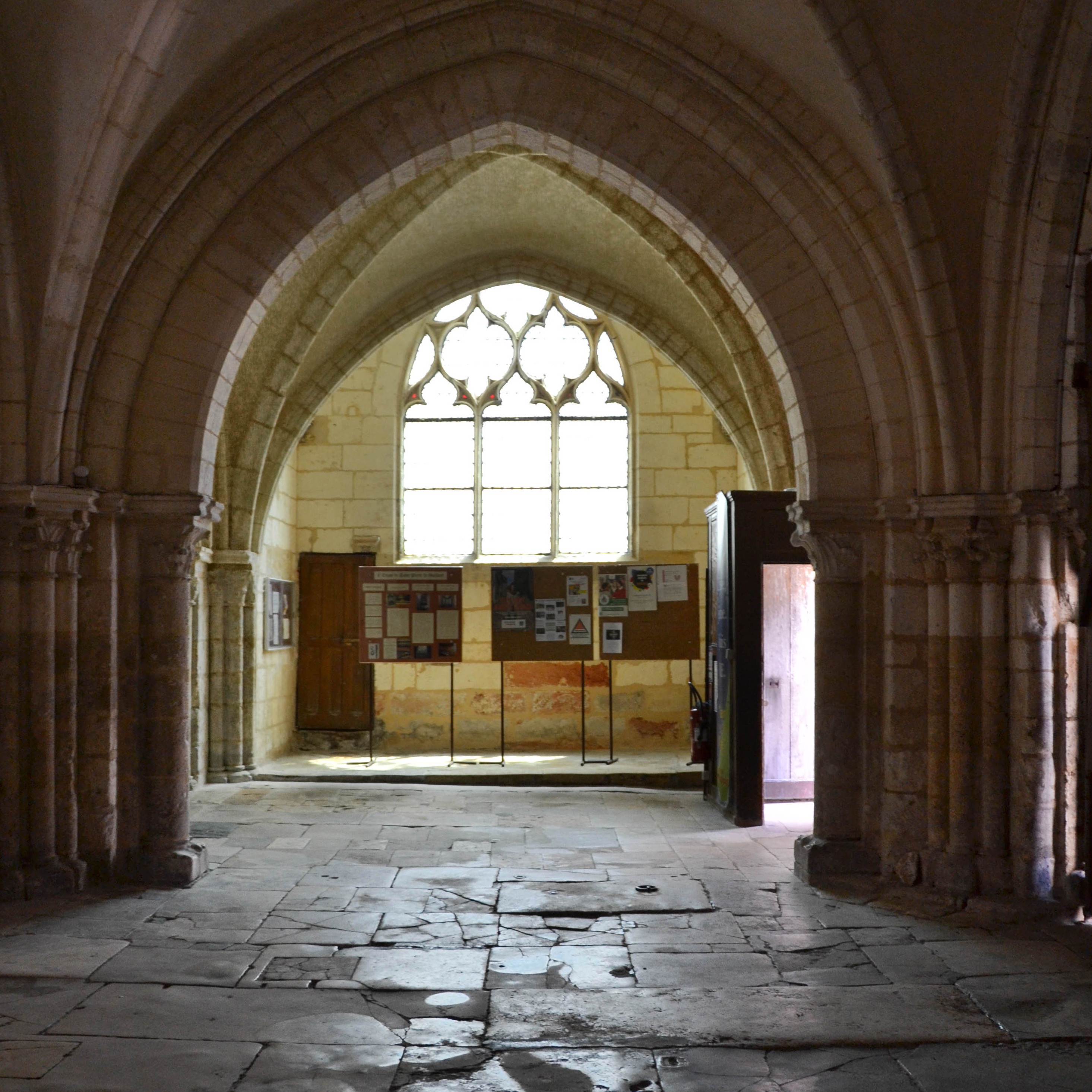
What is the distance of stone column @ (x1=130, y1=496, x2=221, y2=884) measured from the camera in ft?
19.2

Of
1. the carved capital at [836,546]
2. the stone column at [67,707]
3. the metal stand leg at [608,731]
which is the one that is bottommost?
the metal stand leg at [608,731]

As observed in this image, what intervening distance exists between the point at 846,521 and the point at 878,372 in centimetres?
72

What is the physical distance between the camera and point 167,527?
5875 millimetres

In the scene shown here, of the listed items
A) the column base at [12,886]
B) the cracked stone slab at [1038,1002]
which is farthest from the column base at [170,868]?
the cracked stone slab at [1038,1002]

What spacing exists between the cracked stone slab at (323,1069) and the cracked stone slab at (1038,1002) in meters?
1.91

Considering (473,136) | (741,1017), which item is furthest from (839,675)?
(473,136)

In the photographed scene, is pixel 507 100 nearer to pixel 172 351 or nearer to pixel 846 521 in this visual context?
pixel 172 351

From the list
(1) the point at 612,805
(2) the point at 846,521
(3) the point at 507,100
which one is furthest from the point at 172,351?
(1) the point at 612,805

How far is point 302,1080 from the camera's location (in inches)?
133

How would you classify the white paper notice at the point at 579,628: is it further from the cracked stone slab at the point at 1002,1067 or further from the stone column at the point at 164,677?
the cracked stone slab at the point at 1002,1067

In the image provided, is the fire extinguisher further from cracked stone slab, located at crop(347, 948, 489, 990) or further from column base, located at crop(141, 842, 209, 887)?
cracked stone slab, located at crop(347, 948, 489, 990)

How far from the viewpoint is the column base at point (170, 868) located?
5.78m

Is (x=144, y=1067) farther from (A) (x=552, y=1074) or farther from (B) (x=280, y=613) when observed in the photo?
(B) (x=280, y=613)

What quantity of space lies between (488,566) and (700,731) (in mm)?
3826
